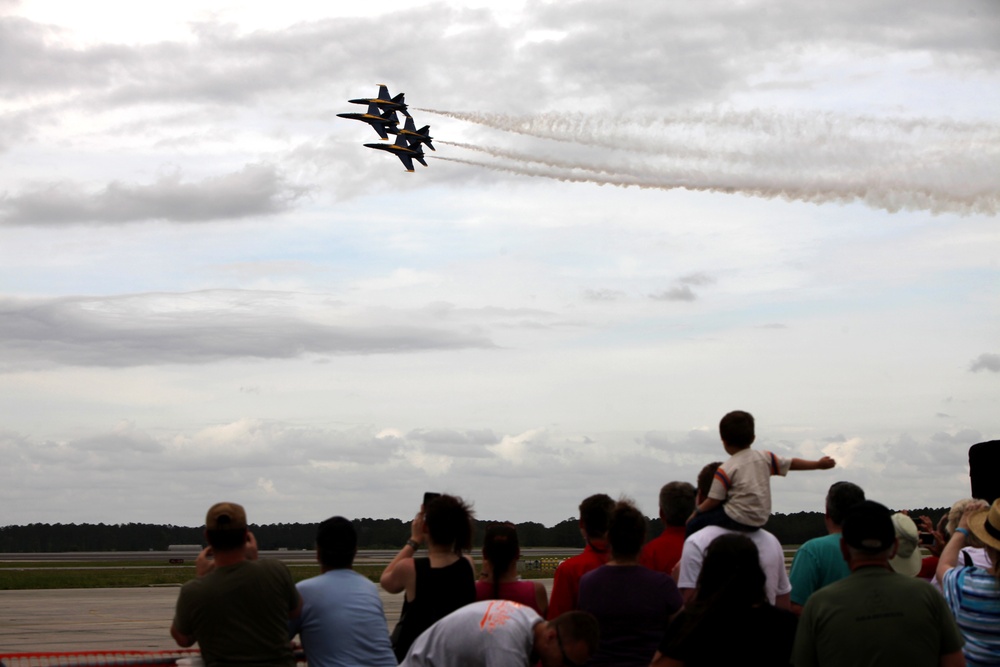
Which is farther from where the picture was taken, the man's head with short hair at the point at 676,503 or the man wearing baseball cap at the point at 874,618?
the man's head with short hair at the point at 676,503

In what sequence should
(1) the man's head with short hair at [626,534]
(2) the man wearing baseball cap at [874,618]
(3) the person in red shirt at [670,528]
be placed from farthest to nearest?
1. (3) the person in red shirt at [670,528]
2. (1) the man's head with short hair at [626,534]
3. (2) the man wearing baseball cap at [874,618]

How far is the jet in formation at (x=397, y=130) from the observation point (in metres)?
54.0

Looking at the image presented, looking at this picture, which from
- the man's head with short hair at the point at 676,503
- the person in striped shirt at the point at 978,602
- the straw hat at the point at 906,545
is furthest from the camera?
the straw hat at the point at 906,545

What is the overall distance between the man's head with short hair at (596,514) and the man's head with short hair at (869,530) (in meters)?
2.48

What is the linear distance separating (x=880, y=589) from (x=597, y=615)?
5.83 feet

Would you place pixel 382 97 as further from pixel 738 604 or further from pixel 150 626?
pixel 738 604

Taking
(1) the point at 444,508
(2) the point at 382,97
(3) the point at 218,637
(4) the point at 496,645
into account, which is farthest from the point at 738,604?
(2) the point at 382,97

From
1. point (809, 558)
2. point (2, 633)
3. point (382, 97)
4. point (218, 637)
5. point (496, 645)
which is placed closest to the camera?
point (496, 645)

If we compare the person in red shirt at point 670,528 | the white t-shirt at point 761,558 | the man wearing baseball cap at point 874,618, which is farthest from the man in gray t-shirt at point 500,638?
the person in red shirt at point 670,528

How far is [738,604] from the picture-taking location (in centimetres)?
484

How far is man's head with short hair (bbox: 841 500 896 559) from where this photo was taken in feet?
17.0

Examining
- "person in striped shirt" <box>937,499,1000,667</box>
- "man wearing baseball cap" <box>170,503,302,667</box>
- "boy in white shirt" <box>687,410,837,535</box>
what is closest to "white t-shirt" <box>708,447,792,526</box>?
"boy in white shirt" <box>687,410,837,535</box>

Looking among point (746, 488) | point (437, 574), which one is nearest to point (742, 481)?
point (746, 488)

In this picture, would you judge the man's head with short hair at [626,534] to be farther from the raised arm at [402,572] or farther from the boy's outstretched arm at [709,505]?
the raised arm at [402,572]
